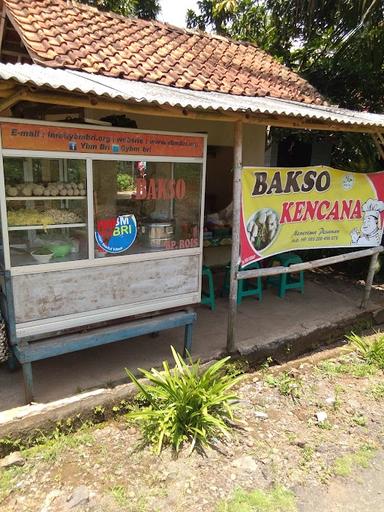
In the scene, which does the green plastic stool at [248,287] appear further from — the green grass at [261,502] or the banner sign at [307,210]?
the green grass at [261,502]

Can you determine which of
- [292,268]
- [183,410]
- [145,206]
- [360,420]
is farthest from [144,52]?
[360,420]

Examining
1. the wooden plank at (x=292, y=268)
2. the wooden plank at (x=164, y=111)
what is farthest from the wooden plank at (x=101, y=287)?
the wooden plank at (x=164, y=111)

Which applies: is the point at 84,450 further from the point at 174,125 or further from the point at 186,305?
the point at 174,125

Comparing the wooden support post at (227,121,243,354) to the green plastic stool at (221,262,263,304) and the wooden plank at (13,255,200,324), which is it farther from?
the green plastic stool at (221,262,263,304)

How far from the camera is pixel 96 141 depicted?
332 cm

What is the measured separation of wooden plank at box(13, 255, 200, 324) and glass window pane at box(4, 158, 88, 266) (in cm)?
17

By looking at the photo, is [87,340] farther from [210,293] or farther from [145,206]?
[210,293]

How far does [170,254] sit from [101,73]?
236 centimetres

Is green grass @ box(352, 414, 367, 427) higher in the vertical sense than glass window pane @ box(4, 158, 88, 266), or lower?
lower

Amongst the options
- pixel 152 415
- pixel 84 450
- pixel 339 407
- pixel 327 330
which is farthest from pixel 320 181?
pixel 84 450

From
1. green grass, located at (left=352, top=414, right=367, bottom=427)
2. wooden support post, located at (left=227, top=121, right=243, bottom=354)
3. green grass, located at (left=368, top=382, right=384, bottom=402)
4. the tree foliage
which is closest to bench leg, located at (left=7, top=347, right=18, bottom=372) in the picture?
wooden support post, located at (left=227, top=121, right=243, bottom=354)

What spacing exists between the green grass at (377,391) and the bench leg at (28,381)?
3078 millimetres

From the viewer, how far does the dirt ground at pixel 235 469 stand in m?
2.64

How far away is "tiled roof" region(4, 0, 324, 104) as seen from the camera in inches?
191
